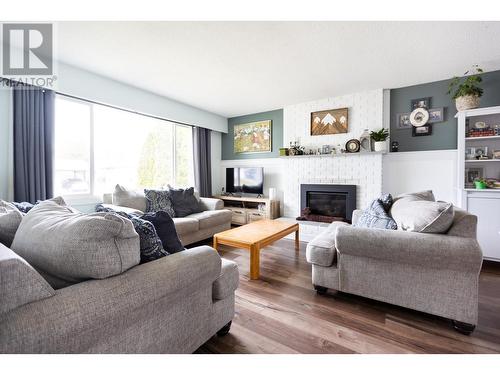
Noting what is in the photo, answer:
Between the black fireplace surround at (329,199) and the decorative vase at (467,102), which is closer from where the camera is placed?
the decorative vase at (467,102)

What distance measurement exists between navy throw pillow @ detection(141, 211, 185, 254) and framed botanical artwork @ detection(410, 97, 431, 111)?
399cm

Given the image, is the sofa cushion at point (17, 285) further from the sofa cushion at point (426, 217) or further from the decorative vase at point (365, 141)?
the decorative vase at point (365, 141)

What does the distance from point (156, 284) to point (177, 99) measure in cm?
375

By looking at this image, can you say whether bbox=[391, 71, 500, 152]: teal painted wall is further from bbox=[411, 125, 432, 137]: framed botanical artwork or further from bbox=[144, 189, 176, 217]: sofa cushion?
bbox=[144, 189, 176, 217]: sofa cushion

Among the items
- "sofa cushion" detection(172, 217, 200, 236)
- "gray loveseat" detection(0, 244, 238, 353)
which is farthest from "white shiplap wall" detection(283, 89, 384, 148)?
"gray loveseat" detection(0, 244, 238, 353)

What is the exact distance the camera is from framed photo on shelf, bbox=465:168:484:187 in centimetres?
304

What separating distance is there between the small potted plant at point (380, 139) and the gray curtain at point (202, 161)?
322cm

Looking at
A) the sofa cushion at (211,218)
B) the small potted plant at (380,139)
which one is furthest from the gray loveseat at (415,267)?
the small potted plant at (380,139)

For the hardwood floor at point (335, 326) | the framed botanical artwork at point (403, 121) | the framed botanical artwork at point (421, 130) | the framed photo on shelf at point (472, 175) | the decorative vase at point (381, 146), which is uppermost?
the framed botanical artwork at point (403, 121)

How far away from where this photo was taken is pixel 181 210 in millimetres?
3486

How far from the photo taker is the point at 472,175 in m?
3.09

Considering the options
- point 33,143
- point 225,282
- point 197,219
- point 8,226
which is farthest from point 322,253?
point 33,143

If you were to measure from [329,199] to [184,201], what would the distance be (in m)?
2.56

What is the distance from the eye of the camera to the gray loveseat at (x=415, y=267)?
4.89 ft
